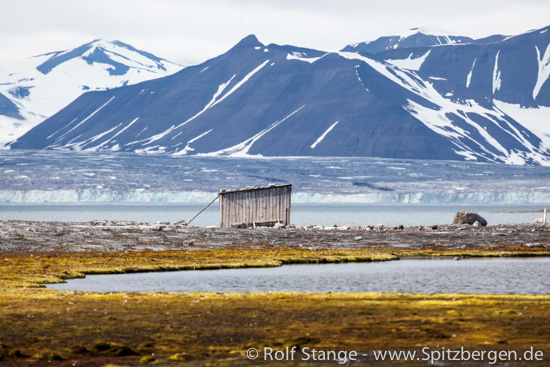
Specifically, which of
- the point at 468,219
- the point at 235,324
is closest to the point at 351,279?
the point at 235,324

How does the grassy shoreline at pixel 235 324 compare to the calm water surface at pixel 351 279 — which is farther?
the calm water surface at pixel 351 279

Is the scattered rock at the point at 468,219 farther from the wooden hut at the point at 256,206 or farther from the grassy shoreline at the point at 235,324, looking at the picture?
the grassy shoreline at the point at 235,324

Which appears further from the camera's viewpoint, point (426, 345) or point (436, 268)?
point (436, 268)

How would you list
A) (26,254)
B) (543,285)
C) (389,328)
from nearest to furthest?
(389,328) → (543,285) → (26,254)

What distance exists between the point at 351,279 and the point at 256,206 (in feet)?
114

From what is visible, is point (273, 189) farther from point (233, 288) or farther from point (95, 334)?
point (95, 334)

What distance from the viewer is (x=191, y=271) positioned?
3650 cm

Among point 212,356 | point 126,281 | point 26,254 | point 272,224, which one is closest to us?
point 212,356

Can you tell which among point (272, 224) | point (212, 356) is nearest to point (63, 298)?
point (212, 356)

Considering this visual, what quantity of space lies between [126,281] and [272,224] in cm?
3491

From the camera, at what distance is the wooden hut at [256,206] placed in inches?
2628

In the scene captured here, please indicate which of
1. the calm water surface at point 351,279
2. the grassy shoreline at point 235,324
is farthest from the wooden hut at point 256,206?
the grassy shoreline at point 235,324

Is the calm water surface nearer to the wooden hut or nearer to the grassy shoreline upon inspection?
the grassy shoreline

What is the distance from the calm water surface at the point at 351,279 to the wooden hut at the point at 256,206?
89.9ft
